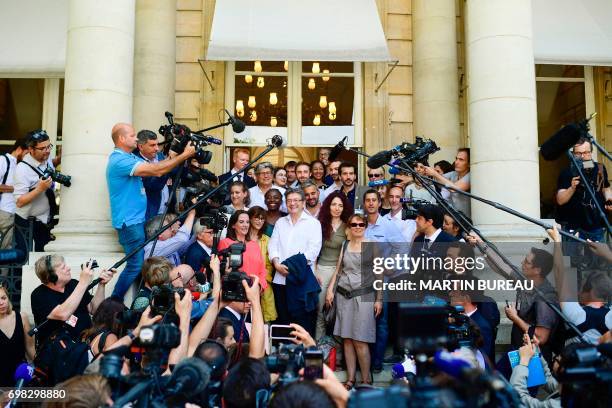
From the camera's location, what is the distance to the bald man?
727 centimetres

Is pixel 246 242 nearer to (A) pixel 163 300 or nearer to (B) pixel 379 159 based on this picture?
(B) pixel 379 159

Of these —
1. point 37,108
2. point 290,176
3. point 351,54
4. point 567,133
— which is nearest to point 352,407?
point 567,133

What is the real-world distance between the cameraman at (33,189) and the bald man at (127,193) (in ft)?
3.98

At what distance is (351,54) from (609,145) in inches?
222

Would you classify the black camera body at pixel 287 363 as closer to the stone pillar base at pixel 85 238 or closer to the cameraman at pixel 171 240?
the cameraman at pixel 171 240

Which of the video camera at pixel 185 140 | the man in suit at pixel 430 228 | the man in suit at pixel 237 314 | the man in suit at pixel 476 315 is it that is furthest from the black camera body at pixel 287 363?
the man in suit at pixel 430 228

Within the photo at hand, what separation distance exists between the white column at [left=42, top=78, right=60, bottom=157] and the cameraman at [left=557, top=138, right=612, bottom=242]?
9.10 metres

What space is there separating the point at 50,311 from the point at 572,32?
373 inches

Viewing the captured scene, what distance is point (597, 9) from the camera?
36.7ft

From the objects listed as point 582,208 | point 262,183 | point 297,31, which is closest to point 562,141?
point 582,208

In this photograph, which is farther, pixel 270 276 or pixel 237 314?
pixel 270 276

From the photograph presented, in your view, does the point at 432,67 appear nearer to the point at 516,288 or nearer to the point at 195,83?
the point at 195,83

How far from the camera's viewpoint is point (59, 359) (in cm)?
527

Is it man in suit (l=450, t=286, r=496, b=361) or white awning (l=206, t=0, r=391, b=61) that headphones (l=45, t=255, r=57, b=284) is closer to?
man in suit (l=450, t=286, r=496, b=361)
